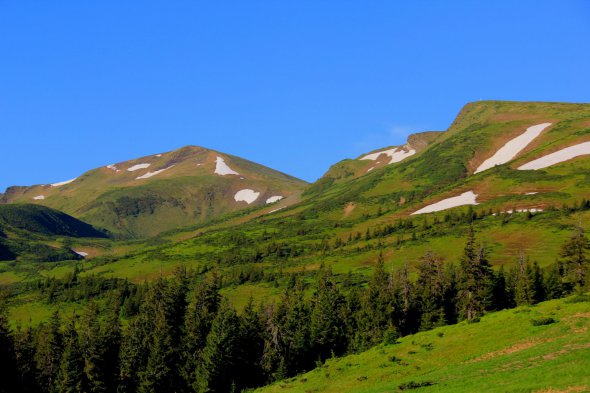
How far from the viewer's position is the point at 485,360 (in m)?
44.8

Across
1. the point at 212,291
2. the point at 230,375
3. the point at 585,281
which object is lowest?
the point at 230,375

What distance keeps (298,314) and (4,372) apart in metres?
46.6

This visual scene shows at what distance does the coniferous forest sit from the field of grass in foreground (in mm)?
6005

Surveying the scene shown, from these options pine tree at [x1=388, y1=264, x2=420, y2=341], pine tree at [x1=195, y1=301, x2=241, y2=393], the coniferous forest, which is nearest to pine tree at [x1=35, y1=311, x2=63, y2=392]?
the coniferous forest

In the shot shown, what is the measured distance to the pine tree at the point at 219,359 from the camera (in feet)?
245

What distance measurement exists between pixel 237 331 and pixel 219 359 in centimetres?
621

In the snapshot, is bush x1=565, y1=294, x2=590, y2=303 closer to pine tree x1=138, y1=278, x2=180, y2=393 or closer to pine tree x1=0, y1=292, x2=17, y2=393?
pine tree x1=138, y1=278, x2=180, y2=393

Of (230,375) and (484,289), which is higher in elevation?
(484,289)

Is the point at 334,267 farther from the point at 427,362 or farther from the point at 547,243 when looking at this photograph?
the point at 427,362

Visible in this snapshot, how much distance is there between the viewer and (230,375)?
78062 millimetres

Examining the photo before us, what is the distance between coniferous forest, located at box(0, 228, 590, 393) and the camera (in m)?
75.3

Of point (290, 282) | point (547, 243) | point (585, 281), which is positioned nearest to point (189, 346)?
point (585, 281)

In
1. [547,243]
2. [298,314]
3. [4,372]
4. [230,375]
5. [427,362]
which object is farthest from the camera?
[547,243]

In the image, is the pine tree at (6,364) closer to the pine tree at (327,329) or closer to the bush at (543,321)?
A: the pine tree at (327,329)
